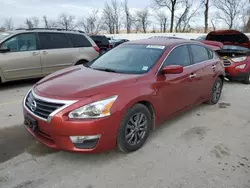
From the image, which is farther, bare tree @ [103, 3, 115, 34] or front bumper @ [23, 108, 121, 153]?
bare tree @ [103, 3, 115, 34]

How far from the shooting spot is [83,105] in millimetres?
2543

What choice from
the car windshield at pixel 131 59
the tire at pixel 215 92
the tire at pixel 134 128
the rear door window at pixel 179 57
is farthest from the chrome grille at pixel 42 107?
the tire at pixel 215 92

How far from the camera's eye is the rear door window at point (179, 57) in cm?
365

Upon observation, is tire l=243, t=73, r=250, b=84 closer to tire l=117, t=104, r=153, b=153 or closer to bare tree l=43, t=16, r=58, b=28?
tire l=117, t=104, r=153, b=153

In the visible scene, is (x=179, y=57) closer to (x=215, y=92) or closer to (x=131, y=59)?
Result: (x=131, y=59)

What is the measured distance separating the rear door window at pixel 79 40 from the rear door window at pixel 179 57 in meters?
4.52

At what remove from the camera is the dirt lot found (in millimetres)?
2512

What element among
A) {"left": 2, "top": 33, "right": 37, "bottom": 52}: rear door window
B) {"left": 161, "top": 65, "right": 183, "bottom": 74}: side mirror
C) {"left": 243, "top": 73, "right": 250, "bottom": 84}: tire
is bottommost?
{"left": 243, "top": 73, "right": 250, "bottom": 84}: tire

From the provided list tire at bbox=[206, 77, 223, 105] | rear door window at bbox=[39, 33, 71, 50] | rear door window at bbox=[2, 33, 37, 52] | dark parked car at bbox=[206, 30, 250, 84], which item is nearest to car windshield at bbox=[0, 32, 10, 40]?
rear door window at bbox=[2, 33, 37, 52]

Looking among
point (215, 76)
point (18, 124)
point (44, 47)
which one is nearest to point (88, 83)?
point (18, 124)

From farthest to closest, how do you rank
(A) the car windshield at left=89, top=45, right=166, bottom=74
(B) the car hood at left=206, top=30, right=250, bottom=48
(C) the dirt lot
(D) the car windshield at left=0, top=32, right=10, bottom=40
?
1. (B) the car hood at left=206, top=30, right=250, bottom=48
2. (D) the car windshield at left=0, top=32, right=10, bottom=40
3. (A) the car windshield at left=89, top=45, right=166, bottom=74
4. (C) the dirt lot

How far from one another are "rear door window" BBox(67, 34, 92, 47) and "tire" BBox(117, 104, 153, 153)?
17.2 feet

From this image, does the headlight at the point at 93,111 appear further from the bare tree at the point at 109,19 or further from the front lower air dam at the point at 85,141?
the bare tree at the point at 109,19

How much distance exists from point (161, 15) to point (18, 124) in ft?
166
